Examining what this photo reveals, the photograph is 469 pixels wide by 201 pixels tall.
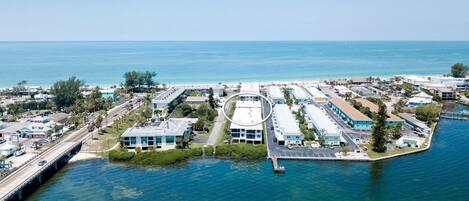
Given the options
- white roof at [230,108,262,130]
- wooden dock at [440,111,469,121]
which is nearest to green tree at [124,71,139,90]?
white roof at [230,108,262,130]

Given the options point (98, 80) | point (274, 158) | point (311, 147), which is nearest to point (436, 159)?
point (311, 147)

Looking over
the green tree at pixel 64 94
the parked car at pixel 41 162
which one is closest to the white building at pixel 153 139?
the parked car at pixel 41 162

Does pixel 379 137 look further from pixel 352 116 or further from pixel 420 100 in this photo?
pixel 420 100

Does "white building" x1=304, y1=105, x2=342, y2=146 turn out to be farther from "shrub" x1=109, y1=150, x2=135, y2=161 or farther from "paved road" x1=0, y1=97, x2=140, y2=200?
"paved road" x1=0, y1=97, x2=140, y2=200

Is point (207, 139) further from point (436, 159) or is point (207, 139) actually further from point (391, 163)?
point (436, 159)

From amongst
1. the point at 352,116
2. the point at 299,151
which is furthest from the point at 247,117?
the point at 352,116

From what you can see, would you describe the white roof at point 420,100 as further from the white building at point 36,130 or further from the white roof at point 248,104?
the white building at point 36,130

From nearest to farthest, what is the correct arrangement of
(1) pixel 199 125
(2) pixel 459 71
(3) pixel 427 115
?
(1) pixel 199 125 → (3) pixel 427 115 → (2) pixel 459 71
